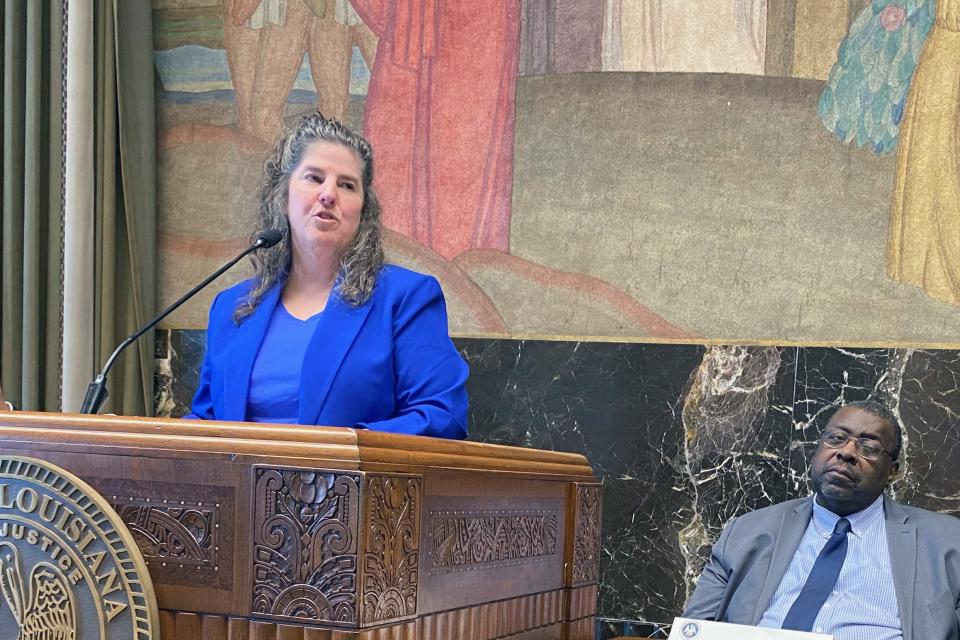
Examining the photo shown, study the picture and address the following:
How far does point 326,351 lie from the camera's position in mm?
2586

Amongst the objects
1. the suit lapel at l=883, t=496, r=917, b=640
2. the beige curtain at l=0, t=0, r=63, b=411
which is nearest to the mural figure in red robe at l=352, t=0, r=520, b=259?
the beige curtain at l=0, t=0, r=63, b=411

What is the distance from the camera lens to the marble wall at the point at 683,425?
4520mm

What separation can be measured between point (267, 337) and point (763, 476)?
252 cm

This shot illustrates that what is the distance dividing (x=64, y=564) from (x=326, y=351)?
754 millimetres

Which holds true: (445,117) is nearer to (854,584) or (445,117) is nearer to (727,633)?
(854,584)

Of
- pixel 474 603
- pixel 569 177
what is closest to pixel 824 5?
pixel 569 177

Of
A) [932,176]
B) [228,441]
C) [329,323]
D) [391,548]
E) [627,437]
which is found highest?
[932,176]

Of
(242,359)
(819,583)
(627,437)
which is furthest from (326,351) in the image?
(627,437)

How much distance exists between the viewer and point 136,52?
5.46 meters

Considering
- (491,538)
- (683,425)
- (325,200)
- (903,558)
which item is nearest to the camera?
(491,538)

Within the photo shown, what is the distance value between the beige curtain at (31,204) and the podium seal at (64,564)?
10.1 feet

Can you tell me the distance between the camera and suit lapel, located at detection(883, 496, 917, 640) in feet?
12.1

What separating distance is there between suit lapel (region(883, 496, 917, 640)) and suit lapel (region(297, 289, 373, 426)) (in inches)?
78.1

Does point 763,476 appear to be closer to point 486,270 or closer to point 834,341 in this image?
point 834,341
